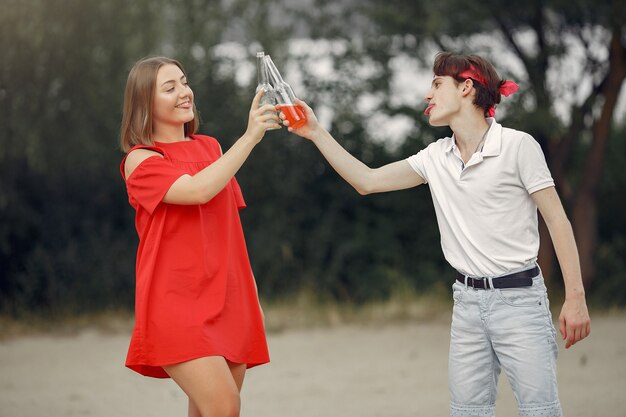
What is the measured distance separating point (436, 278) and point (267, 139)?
2394mm

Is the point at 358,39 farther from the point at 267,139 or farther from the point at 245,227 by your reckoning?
the point at 245,227

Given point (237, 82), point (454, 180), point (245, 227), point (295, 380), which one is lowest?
point (295, 380)

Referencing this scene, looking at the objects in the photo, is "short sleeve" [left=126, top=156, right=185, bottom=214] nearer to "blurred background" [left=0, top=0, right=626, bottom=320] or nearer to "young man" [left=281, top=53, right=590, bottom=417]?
"young man" [left=281, top=53, right=590, bottom=417]

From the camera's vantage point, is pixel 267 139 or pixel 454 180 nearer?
pixel 454 180

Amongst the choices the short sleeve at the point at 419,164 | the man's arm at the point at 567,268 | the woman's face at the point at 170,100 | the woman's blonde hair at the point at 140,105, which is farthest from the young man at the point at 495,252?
the woman's blonde hair at the point at 140,105

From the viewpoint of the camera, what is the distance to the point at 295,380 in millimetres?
7457

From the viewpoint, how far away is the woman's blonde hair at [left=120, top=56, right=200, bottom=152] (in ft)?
12.1

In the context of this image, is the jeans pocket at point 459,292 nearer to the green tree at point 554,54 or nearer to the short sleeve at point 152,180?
the short sleeve at point 152,180

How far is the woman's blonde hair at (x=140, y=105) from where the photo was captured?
145 inches

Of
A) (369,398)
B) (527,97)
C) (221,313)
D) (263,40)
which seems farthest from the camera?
(263,40)

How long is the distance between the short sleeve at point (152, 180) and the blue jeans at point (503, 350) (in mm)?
1112

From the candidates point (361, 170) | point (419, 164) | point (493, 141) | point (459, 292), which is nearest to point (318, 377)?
point (361, 170)

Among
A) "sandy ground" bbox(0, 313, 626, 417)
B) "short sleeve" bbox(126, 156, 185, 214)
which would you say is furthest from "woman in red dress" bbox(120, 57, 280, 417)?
"sandy ground" bbox(0, 313, 626, 417)

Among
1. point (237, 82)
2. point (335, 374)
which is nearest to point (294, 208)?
point (237, 82)
